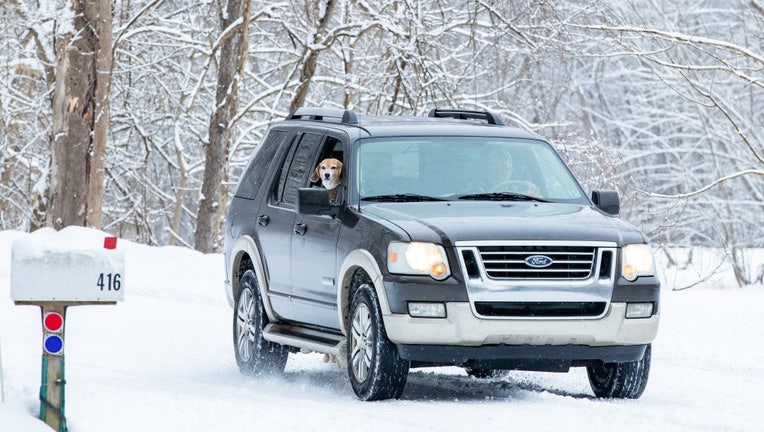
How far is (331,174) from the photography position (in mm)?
9648

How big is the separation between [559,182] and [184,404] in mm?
3213

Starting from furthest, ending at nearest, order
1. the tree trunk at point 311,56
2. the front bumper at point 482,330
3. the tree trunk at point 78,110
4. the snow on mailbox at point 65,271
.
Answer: the tree trunk at point 311,56 → the tree trunk at point 78,110 → the front bumper at point 482,330 → the snow on mailbox at point 65,271

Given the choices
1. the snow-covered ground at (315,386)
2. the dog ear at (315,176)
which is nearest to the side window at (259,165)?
the dog ear at (315,176)

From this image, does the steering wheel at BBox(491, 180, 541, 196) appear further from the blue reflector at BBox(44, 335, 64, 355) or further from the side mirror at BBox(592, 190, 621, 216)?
the blue reflector at BBox(44, 335, 64, 355)

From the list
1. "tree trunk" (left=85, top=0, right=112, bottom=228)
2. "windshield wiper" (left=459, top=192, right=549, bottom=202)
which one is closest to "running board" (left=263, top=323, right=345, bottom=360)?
"windshield wiper" (left=459, top=192, right=549, bottom=202)

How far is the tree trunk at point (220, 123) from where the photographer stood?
25.6m

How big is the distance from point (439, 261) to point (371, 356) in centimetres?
73

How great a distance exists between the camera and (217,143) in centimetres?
2589

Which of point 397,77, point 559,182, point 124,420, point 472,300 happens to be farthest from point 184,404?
point 397,77

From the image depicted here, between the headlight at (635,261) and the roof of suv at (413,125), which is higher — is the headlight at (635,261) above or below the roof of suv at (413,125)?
below

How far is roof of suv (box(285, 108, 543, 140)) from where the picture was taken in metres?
9.74

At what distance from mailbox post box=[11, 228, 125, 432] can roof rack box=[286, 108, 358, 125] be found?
332 centimetres

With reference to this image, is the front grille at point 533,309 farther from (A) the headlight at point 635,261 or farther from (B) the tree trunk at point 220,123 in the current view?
(B) the tree trunk at point 220,123

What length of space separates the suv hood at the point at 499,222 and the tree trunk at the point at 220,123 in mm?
16887
